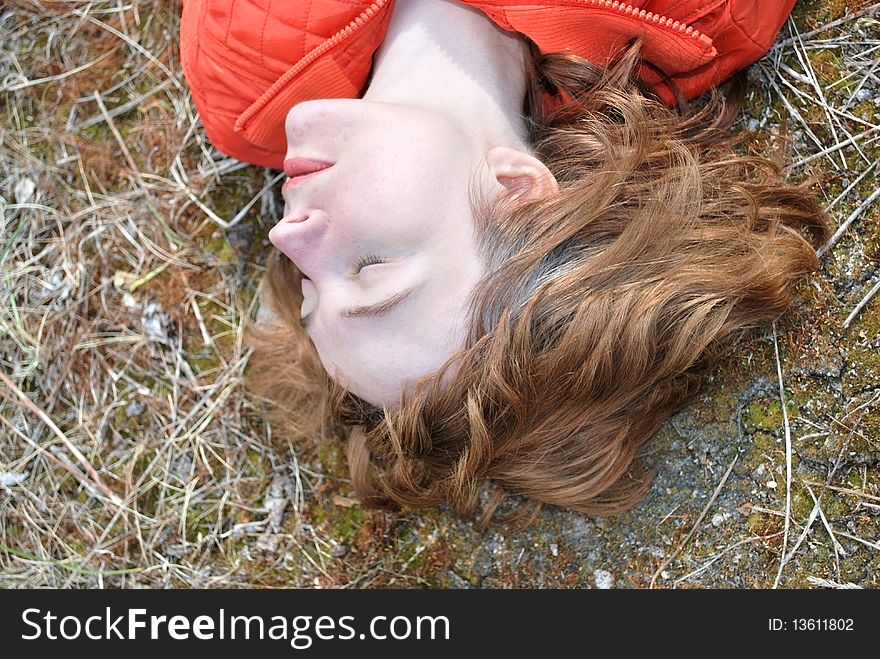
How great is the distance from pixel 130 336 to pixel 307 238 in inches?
46.2

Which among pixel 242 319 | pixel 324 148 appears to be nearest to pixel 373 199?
pixel 324 148

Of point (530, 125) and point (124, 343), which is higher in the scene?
point (530, 125)

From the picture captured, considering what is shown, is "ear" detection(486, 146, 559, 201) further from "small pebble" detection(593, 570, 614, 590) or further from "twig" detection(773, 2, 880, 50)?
"small pebble" detection(593, 570, 614, 590)

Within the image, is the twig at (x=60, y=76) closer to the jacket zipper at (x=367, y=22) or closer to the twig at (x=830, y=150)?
the jacket zipper at (x=367, y=22)

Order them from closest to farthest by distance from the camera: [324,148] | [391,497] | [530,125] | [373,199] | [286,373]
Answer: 1. [373,199]
2. [324,148]
3. [530,125]
4. [391,497]
5. [286,373]

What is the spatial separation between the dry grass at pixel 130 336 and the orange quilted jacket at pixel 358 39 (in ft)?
1.73

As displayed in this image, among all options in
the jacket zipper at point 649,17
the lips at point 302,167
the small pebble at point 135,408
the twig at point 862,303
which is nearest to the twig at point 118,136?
the small pebble at point 135,408

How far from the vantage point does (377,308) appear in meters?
1.65

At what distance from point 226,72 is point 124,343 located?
1084 millimetres

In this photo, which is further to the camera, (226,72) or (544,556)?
(544,556)

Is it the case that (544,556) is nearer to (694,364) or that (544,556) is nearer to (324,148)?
(694,364)

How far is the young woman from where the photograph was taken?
167 cm

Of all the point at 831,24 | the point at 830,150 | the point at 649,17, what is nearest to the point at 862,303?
the point at 830,150
